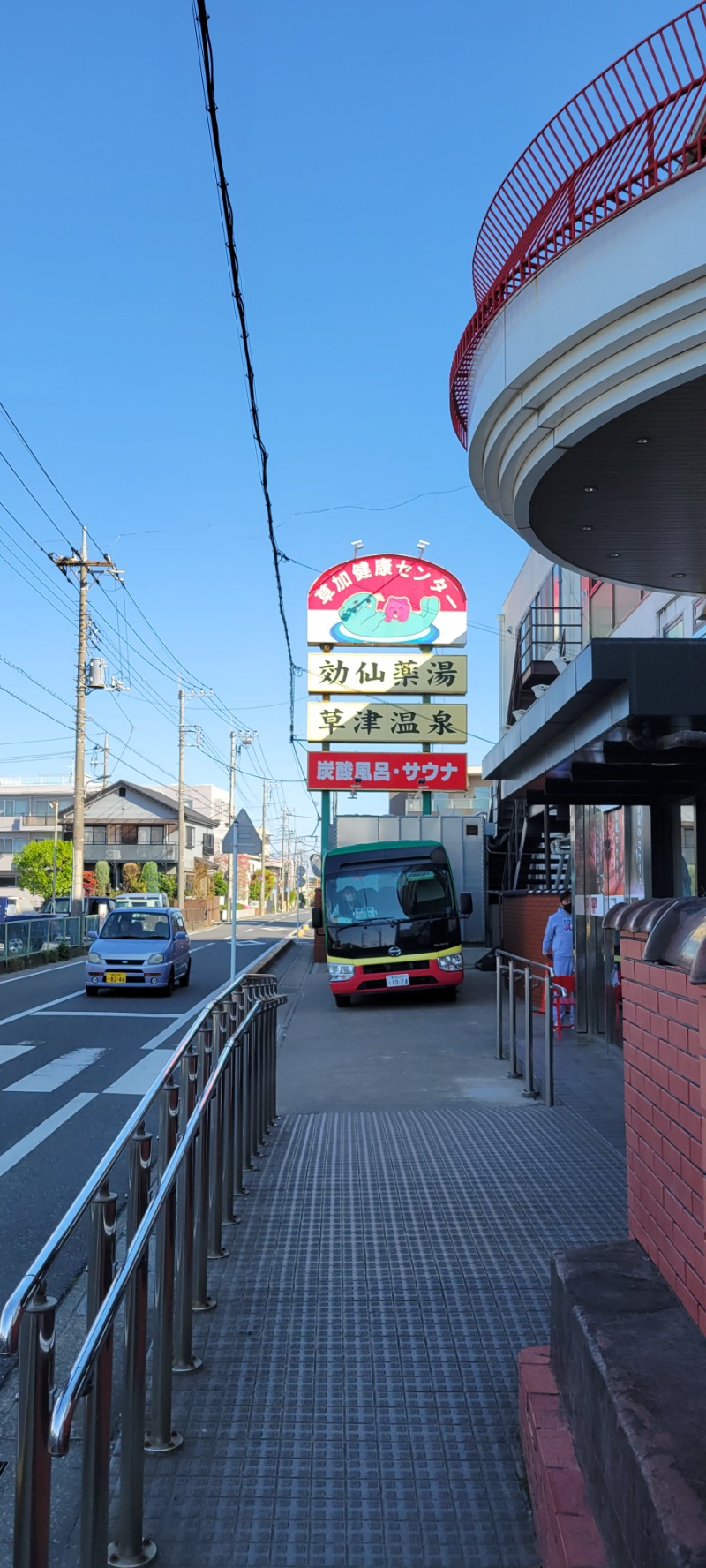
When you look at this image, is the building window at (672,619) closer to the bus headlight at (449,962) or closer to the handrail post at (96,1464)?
the bus headlight at (449,962)

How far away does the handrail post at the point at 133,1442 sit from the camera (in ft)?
9.71

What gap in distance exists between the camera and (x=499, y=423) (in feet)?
27.5

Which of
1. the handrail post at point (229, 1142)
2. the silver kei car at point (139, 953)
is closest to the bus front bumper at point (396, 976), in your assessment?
the silver kei car at point (139, 953)

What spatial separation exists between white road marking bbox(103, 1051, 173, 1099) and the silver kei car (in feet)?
22.4

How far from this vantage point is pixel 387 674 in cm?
3127

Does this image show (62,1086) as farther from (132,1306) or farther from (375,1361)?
(132,1306)

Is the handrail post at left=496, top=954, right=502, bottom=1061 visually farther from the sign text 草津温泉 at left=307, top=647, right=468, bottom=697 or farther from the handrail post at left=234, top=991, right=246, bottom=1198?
the sign text 草津温泉 at left=307, top=647, right=468, bottom=697

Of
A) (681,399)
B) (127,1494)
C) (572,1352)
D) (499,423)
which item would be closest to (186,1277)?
(127,1494)

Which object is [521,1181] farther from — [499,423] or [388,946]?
[388,946]

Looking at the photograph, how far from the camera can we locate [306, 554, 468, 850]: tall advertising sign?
3097cm

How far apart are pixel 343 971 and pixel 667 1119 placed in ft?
50.1

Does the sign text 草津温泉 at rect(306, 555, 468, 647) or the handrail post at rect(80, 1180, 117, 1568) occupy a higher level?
the sign text 草津温泉 at rect(306, 555, 468, 647)

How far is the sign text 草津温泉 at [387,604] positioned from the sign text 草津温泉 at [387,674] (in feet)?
1.20

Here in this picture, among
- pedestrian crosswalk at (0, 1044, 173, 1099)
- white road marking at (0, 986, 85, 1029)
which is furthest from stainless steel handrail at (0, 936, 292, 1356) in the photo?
white road marking at (0, 986, 85, 1029)
